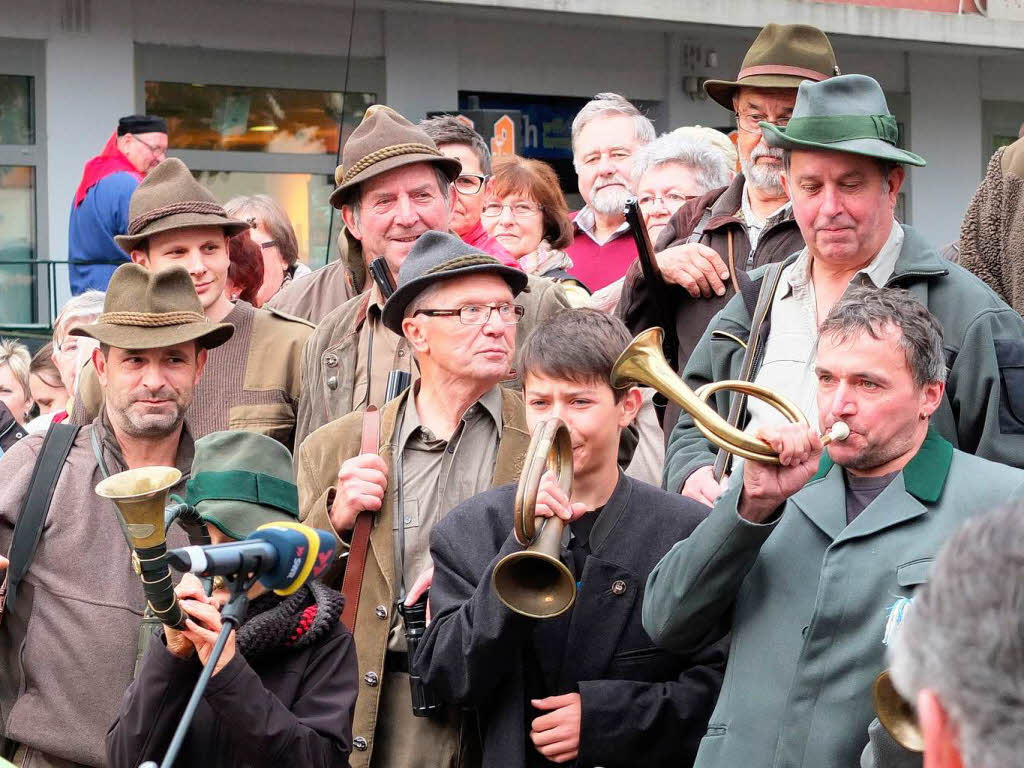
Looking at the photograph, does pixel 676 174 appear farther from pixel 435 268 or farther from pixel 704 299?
pixel 435 268

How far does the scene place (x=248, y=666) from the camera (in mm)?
3635

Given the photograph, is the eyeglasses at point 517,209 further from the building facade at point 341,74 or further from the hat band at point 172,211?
the building facade at point 341,74

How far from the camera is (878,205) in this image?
170 inches

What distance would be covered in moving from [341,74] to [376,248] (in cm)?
1003

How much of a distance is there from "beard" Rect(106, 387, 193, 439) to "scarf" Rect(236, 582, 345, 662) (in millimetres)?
853

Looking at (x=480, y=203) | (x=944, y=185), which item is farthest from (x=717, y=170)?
(x=944, y=185)

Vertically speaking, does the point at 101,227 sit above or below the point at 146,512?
above

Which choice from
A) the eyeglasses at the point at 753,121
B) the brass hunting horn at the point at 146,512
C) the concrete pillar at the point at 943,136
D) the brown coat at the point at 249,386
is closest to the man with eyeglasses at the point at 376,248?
the brown coat at the point at 249,386

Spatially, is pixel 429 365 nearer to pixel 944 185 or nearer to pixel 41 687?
pixel 41 687

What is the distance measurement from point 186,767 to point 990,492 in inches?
75.6

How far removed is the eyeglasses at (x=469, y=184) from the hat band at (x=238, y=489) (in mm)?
2461

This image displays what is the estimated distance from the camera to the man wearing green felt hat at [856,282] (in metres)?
4.12

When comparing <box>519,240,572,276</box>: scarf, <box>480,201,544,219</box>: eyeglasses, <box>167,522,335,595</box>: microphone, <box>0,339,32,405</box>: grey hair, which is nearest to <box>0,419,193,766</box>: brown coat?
<box>167,522,335,595</box>: microphone

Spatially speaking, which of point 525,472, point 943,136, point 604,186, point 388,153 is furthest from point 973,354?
point 943,136
